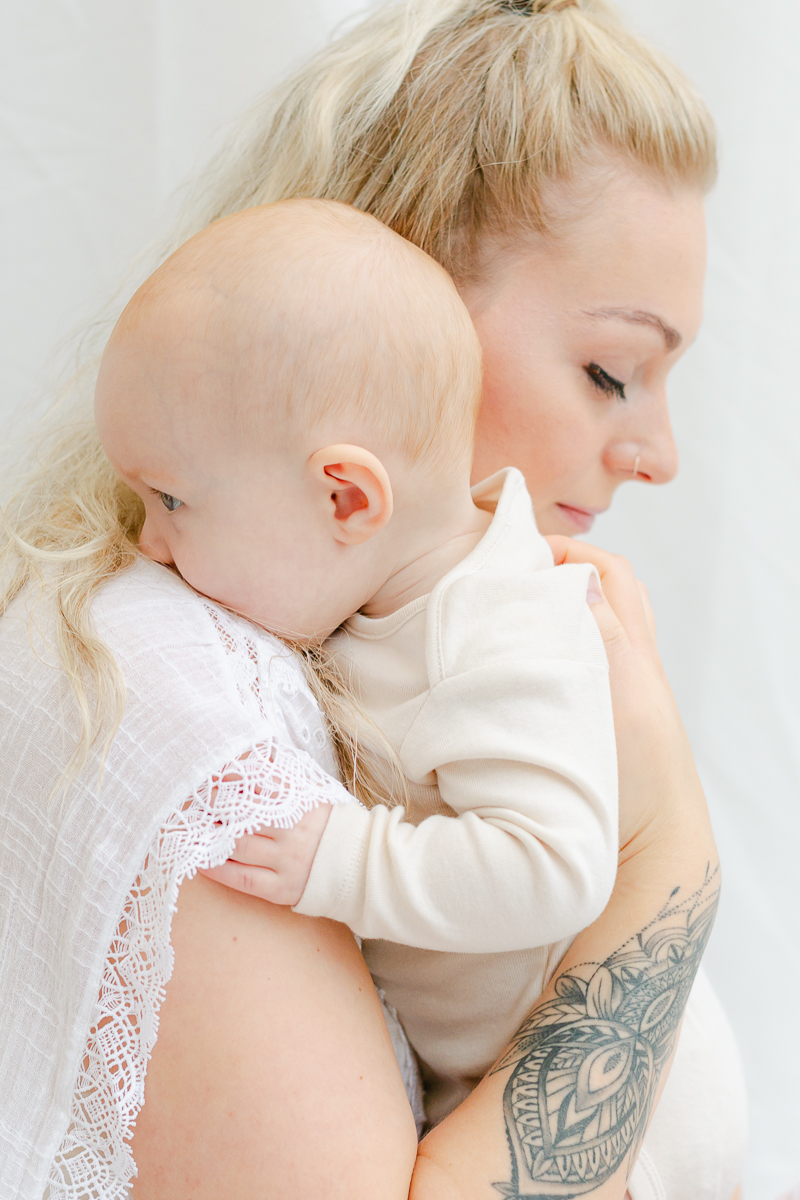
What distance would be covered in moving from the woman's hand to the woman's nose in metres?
0.22

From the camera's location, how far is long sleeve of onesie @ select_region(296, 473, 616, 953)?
2.38ft

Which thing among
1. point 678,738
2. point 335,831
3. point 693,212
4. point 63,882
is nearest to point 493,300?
point 693,212

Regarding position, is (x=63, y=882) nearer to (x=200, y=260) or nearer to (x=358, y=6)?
(x=200, y=260)

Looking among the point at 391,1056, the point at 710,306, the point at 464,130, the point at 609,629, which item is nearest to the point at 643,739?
the point at 609,629

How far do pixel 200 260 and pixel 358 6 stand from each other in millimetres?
870

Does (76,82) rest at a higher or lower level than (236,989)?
higher

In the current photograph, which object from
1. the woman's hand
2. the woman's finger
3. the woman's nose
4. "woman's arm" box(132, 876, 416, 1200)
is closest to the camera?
"woman's arm" box(132, 876, 416, 1200)

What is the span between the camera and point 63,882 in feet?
2.36

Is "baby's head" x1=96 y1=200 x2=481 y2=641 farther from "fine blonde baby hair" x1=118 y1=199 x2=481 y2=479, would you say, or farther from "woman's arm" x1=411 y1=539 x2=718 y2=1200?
"woman's arm" x1=411 y1=539 x2=718 y2=1200

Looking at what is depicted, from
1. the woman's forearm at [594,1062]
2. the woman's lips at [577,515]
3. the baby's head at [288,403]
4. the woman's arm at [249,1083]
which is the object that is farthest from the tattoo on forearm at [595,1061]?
the woman's lips at [577,515]

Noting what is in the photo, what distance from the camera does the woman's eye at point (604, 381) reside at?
1.11 meters

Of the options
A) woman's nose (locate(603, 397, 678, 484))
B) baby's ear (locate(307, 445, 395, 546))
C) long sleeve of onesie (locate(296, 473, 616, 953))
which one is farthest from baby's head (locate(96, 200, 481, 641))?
woman's nose (locate(603, 397, 678, 484))

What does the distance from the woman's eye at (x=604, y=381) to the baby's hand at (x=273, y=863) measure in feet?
2.04

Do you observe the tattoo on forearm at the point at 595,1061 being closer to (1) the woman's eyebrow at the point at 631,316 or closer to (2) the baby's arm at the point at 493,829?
(2) the baby's arm at the point at 493,829
